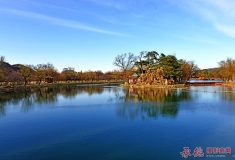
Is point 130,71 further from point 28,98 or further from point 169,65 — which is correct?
point 28,98

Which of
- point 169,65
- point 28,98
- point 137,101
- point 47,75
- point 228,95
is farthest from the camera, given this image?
point 47,75

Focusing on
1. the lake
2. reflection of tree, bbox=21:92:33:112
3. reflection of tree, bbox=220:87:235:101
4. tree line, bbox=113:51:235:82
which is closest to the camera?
the lake

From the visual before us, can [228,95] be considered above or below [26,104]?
above

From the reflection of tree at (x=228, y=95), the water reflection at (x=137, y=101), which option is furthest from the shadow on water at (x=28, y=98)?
the reflection of tree at (x=228, y=95)

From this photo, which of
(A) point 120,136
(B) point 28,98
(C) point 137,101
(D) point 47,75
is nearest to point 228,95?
(C) point 137,101

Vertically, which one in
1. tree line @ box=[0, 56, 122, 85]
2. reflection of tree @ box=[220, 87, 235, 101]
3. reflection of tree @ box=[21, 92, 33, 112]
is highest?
tree line @ box=[0, 56, 122, 85]

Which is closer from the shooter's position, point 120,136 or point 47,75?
point 120,136

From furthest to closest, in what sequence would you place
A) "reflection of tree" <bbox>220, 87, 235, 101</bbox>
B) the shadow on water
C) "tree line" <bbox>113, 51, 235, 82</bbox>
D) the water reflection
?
1. "tree line" <bbox>113, 51, 235, 82</bbox>
2. "reflection of tree" <bbox>220, 87, 235, 101</bbox>
3. the shadow on water
4. the water reflection

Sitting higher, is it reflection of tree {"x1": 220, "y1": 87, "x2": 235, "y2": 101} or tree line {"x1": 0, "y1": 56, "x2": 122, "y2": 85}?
tree line {"x1": 0, "y1": 56, "x2": 122, "y2": 85}

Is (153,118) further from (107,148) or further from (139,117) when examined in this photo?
(107,148)

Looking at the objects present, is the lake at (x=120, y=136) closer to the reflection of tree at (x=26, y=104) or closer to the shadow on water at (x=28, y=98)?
the reflection of tree at (x=26, y=104)

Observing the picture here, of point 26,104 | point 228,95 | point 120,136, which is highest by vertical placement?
point 228,95

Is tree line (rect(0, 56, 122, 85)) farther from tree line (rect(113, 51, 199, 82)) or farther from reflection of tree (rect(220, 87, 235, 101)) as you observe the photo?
reflection of tree (rect(220, 87, 235, 101))

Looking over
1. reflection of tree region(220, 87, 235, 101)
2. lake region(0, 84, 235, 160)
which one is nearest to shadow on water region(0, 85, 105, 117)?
lake region(0, 84, 235, 160)
